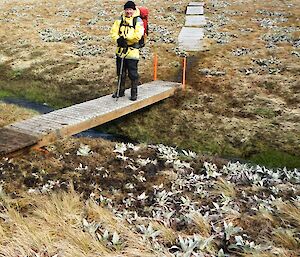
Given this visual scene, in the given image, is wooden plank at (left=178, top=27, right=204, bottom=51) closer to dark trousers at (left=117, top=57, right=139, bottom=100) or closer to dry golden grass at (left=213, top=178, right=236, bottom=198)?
dark trousers at (left=117, top=57, right=139, bottom=100)

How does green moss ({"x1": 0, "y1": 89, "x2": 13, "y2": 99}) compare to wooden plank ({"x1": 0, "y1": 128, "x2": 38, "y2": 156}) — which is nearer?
wooden plank ({"x1": 0, "y1": 128, "x2": 38, "y2": 156})

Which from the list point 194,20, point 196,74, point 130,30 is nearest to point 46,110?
point 130,30

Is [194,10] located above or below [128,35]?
above

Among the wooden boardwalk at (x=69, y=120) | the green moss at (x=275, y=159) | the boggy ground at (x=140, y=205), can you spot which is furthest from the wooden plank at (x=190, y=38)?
the boggy ground at (x=140, y=205)

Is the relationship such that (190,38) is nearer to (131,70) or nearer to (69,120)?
(131,70)

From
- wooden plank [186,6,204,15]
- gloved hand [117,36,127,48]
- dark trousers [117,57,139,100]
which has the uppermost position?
wooden plank [186,6,204,15]

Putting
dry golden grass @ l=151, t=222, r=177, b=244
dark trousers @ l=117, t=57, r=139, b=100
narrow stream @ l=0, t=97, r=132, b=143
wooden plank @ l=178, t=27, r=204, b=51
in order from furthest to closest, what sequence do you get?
wooden plank @ l=178, t=27, r=204, b=51
narrow stream @ l=0, t=97, r=132, b=143
dark trousers @ l=117, t=57, r=139, b=100
dry golden grass @ l=151, t=222, r=177, b=244

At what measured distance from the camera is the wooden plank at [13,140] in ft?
35.9

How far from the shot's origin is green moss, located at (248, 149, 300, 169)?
14180mm

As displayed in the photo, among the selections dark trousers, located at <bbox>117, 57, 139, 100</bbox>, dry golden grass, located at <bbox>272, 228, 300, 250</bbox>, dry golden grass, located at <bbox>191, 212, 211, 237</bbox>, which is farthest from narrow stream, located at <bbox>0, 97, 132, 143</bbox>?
dry golden grass, located at <bbox>272, 228, 300, 250</bbox>

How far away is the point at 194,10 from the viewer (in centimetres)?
3941

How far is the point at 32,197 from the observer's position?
8.98 m

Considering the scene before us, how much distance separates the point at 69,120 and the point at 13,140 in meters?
2.46

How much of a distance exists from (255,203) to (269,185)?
1293mm
